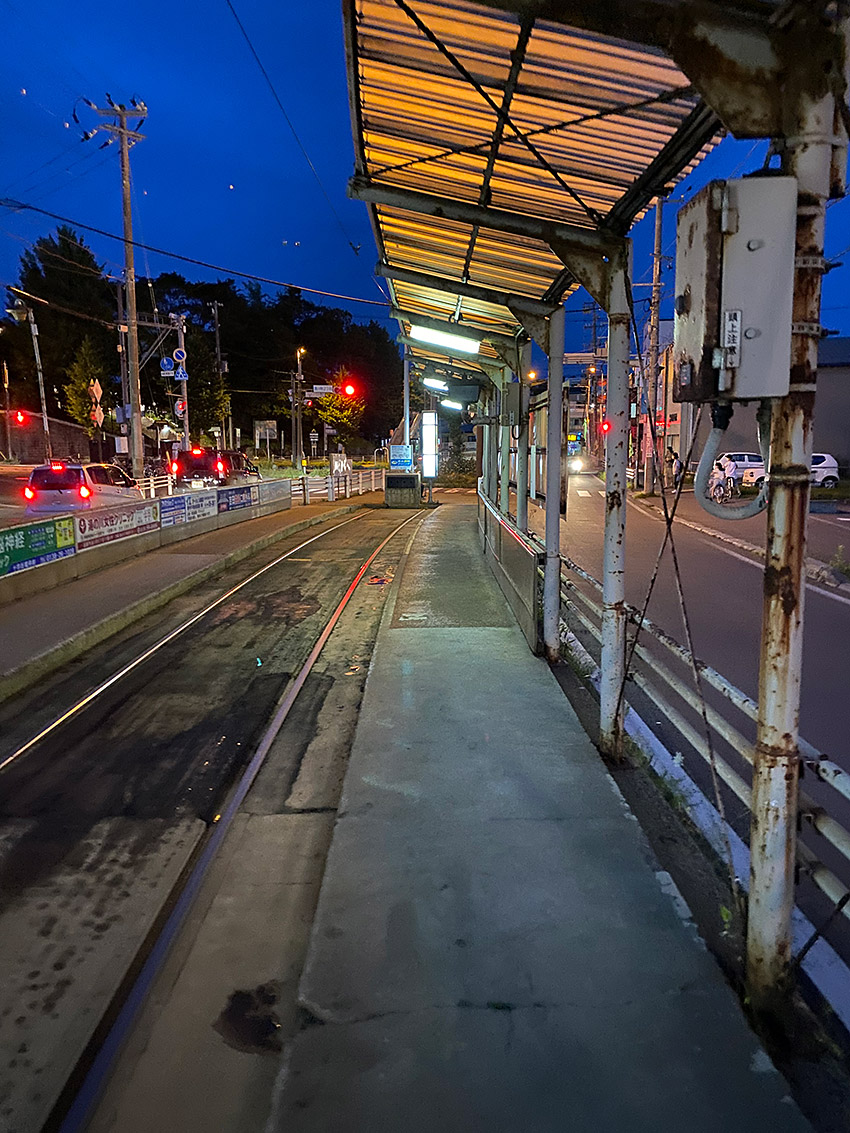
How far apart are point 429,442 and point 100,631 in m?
18.9

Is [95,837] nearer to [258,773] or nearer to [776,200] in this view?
[258,773]

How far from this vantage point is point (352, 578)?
1501 centimetres

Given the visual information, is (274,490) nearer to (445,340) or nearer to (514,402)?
(445,340)

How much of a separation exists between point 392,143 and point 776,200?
393cm

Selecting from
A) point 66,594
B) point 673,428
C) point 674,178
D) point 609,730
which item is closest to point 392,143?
point 674,178

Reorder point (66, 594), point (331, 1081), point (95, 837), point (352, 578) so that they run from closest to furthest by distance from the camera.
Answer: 1. point (331, 1081)
2. point (95, 837)
3. point (66, 594)
4. point (352, 578)

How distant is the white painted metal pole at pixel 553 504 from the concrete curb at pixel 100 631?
5.31 meters

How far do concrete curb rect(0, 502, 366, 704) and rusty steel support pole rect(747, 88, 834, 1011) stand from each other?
703 centimetres

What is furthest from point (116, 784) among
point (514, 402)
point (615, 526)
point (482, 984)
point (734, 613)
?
point (734, 613)

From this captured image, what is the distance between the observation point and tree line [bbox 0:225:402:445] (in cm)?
5975

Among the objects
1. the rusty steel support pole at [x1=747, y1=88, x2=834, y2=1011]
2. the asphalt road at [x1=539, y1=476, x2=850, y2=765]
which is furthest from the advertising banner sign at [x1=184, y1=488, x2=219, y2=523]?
the rusty steel support pole at [x1=747, y1=88, x2=834, y2=1011]

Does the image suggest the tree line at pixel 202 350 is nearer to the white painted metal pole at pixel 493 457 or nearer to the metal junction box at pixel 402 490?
the metal junction box at pixel 402 490

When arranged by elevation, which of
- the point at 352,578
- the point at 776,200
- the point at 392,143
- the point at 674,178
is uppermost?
the point at 392,143

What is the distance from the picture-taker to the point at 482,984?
318 cm
